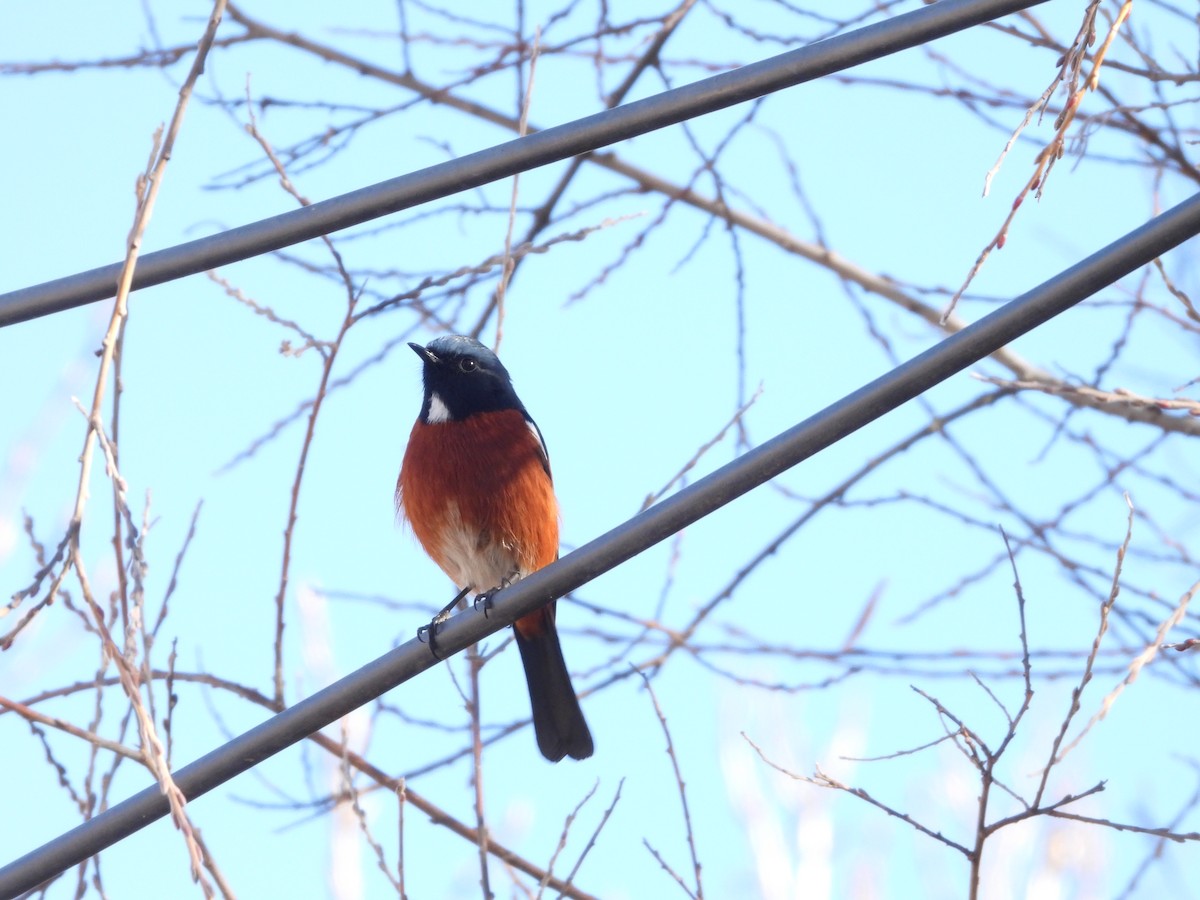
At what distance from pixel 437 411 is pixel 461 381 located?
7.1 inches

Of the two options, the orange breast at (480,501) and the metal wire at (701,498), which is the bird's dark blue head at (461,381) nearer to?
the orange breast at (480,501)

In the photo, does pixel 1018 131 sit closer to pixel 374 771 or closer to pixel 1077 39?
pixel 1077 39

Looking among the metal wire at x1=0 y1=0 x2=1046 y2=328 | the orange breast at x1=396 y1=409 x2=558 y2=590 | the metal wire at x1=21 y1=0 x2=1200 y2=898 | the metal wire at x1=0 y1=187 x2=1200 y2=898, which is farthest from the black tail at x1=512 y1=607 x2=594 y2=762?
the metal wire at x1=0 y1=0 x2=1046 y2=328

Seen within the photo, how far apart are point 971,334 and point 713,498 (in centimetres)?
55

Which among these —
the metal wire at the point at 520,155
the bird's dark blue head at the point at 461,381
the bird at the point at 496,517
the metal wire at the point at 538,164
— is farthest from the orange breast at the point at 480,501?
the metal wire at the point at 520,155

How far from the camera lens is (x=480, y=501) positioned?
199 inches

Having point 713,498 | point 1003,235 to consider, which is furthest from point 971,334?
point 713,498

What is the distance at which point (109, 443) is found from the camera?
274 cm

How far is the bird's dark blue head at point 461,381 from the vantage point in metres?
5.44

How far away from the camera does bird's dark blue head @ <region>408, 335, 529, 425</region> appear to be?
17.9ft

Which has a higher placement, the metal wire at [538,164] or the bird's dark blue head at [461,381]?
the bird's dark blue head at [461,381]

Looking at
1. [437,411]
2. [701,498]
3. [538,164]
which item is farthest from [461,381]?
[701,498]

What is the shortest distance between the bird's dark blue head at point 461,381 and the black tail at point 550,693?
2.75 feet

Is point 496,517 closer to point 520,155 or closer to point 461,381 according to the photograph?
point 461,381
